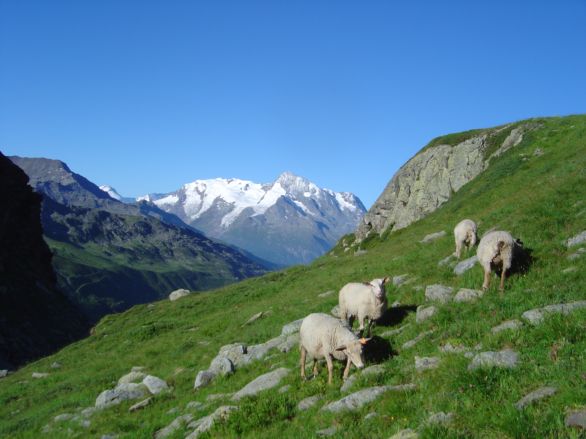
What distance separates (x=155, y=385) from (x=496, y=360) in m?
16.0

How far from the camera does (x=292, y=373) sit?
48.6ft

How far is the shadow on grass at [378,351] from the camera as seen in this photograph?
43.0ft

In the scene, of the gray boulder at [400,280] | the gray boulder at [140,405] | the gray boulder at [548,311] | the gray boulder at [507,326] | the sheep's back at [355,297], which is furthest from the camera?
the gray boulder at [400,280]

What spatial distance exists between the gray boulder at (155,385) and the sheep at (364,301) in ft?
29.2

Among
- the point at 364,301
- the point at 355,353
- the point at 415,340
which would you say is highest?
the point at 364,301

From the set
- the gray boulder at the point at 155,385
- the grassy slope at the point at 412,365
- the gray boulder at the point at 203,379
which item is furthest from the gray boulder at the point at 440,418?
the gray boulder at the point at 155,385

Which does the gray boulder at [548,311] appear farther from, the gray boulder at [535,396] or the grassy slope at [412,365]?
the gray boulder at [535,396]

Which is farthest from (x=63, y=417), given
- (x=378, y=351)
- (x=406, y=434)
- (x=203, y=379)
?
(x=406, y=434)

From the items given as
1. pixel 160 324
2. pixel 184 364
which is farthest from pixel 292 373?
pixel 160 324

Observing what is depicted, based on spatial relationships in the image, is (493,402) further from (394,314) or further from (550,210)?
(550,210)

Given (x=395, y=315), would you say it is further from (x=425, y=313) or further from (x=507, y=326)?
(x=507, y=326)

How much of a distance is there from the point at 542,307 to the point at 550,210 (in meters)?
12.7

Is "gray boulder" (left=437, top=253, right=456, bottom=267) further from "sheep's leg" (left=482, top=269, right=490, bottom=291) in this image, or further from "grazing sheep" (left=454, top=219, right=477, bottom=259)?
"sheep's leg" (left=482, top=269, right=490, bottom=291)

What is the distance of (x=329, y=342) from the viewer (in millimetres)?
13688
